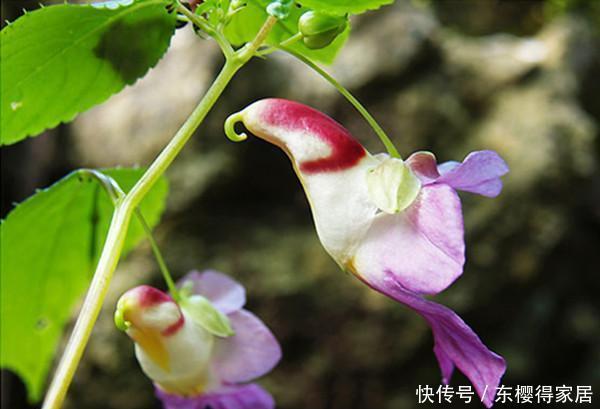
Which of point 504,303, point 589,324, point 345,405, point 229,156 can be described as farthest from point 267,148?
point 589,324

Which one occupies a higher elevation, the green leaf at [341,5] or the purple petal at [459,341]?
the green leaf at [341,5]

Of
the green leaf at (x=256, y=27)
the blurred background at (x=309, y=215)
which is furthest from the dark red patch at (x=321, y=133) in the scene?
the blurred background at (x=309, y=215)

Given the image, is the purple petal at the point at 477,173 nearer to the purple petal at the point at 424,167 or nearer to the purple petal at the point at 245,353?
the purple petal at the point at 424,167

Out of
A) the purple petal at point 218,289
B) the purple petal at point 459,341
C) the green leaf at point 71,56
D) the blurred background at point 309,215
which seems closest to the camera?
the purple petal at point 459,341

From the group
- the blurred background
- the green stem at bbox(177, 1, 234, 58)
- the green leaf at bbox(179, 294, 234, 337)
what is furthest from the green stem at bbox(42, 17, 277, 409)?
the blurred background

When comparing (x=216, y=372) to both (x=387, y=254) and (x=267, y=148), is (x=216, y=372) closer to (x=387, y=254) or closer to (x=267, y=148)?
(x=387, y=254)

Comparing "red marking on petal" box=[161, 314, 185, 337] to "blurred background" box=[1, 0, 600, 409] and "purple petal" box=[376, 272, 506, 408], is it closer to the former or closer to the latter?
"purple petal" box=[376, 272, 506, 408]

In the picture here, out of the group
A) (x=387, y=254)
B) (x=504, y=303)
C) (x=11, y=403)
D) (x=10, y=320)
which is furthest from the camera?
(x=504, y=303)

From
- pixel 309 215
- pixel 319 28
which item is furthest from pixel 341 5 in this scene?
pixel 309 215
